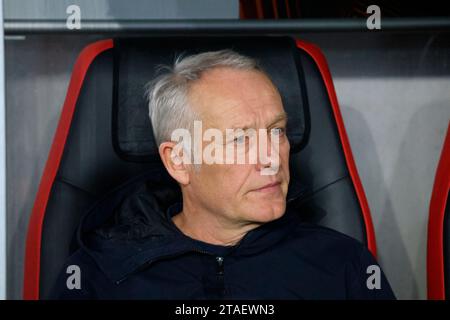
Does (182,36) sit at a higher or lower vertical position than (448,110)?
higher

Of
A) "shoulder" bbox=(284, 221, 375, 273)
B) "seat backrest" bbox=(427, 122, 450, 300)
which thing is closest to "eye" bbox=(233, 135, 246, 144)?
"shoulder" bbox=(284, 221, 375, 273)

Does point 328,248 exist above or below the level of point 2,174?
below

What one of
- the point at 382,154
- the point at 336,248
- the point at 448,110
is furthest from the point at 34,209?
the point at 448,110

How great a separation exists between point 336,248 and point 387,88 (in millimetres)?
324

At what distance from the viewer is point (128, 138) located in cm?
176

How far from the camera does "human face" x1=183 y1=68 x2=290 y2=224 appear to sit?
1.66 m

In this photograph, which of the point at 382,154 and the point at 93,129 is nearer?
the point at 93,129

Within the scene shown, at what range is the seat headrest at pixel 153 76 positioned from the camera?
1.75m

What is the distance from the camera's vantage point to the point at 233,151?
1.66 meters

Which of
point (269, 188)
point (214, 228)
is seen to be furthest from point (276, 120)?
point (214, 228)

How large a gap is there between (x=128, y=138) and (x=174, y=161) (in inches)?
4.0

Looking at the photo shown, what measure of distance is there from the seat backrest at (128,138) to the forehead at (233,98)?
0.25ft

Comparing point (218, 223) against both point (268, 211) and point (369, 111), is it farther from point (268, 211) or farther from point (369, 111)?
point (369, 111)
